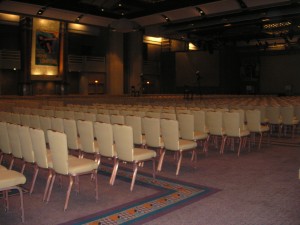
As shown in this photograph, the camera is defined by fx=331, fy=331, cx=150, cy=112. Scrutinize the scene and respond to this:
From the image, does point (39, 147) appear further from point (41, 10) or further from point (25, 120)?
point (41, 10)

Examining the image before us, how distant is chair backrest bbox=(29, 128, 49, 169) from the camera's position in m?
4.27

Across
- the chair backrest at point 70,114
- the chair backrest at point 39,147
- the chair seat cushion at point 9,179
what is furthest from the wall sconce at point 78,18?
the chair seat cushion at point 9,179

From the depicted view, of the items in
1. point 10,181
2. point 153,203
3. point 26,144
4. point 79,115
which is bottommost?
point 153,203

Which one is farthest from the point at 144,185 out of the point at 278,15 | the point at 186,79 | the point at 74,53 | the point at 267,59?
the point at 267,59

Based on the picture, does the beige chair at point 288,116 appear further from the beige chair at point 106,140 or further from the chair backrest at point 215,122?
the beige chair at point 106,140

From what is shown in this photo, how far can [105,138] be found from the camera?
5.06m

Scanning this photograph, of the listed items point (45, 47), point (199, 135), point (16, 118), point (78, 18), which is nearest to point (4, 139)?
point (16, 118)

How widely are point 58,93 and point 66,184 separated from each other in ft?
67.7

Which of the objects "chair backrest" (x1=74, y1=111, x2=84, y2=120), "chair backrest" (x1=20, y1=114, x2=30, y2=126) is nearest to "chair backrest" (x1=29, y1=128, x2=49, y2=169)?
"chair backrest" (x1=20, y1=114, x2=30, y2=126)

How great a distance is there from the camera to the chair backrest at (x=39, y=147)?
4.27 m

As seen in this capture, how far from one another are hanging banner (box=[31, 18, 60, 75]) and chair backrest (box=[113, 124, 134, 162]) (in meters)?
20.1

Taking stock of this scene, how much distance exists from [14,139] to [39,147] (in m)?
0.76

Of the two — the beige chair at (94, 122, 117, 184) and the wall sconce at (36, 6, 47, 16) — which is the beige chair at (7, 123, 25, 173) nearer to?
the beige chair at (94, 122, 117, 184)

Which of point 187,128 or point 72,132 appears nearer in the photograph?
point 72,132
